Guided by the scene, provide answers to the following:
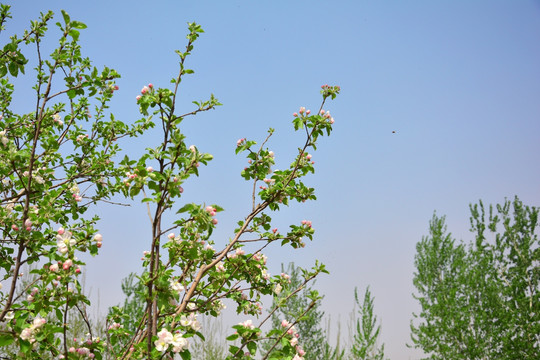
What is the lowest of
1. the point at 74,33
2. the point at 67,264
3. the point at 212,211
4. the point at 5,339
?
the point at 5,339

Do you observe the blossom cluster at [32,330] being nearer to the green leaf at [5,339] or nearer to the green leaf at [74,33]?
A: the green leaf at [5,339]

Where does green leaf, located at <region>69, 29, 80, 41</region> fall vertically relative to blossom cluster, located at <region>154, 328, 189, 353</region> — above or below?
above

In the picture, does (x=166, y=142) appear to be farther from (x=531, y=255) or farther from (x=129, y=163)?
(x=531, y=255)

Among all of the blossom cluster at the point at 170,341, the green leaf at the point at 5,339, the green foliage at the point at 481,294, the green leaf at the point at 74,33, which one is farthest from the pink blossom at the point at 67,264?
the green foliage at the point at 481,294

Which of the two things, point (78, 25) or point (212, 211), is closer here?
point (212, 211)

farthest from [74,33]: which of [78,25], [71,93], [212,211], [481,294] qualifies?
[481,294]

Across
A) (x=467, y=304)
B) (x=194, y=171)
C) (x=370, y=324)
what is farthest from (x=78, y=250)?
(x=467, y=304)

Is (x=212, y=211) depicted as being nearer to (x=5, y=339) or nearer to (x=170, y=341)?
(x=170, y=341)

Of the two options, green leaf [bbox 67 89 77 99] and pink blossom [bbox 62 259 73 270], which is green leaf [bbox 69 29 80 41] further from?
pink blossom [bbox 62 259 73 270]

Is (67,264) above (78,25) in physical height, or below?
below

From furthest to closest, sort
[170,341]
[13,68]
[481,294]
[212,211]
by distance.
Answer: [481,294], [13,68], [212,211], [170,341]

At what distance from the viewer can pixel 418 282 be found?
13.6 m

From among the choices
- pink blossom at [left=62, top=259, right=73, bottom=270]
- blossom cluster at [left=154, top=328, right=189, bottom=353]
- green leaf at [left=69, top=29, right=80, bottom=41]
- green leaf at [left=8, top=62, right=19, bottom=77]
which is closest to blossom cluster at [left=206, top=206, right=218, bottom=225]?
blossom cluster at [left=154, top=328, right=189, bottom=353]

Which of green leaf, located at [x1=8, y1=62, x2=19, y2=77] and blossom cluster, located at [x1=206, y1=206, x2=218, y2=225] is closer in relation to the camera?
blossom cluster, located at [x1=206, y1=206, x2=218, y2=225]
